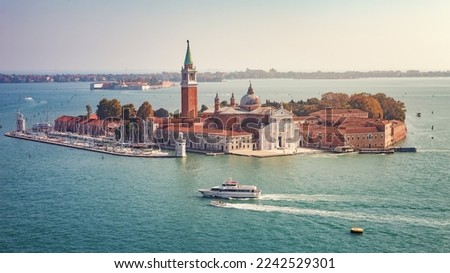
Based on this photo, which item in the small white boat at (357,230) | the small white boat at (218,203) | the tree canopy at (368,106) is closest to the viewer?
the small white boat at (357,230)

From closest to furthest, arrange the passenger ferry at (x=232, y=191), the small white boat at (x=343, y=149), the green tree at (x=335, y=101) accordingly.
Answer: the passenger ferry at (x=232, y=191), the small white boat at (x=343, y=149), the green tree at (x=335, y=101)

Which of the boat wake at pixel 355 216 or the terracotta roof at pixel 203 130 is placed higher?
the terracotta roof at pixel 203 130

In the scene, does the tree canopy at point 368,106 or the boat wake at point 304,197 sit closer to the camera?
the boat wake at point 304,197

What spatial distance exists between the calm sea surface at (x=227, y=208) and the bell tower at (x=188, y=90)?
380 centimetres

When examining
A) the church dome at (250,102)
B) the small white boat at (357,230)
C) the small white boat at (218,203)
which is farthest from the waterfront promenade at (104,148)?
the small white boat at (357,230)

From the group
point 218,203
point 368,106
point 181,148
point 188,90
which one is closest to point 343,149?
point 181,148

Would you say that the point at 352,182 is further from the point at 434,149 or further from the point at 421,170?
the point at 434,149

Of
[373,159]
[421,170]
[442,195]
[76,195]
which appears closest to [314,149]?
[373,159]

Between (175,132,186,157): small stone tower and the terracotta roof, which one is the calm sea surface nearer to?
(175,132,186,157): small stone tower

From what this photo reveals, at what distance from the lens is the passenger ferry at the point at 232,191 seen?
717cm

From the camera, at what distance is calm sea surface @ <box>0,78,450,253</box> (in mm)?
5488

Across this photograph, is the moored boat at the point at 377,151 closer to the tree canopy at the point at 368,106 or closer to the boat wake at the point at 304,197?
the boat wake at the point at 304,197

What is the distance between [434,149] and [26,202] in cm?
704

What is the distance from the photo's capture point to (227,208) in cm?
679
